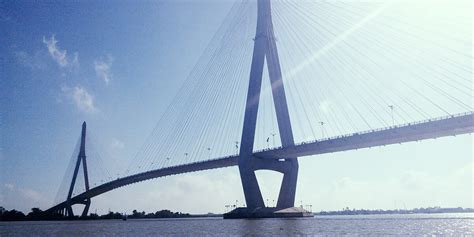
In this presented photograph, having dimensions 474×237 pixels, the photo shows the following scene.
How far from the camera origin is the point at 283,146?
52.0m

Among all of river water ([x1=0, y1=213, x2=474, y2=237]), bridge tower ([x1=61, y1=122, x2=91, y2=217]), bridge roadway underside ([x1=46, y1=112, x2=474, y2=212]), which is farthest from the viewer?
bridge tower ([x1=61, y1=122, x2=91, y2=217])

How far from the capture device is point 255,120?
51312 mm

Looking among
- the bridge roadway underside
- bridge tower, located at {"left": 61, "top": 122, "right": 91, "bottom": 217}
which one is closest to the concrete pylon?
bridge tower, located at {"left": 61, "top": 122, "right": 91, "bottom": 217}

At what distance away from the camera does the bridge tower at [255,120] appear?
5128 cm

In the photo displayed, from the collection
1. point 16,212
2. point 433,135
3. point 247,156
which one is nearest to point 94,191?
point 16,212

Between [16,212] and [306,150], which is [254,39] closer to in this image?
[306,150]

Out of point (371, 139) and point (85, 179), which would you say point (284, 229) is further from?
point (85, 179)

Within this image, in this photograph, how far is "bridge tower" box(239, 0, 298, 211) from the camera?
5128cm

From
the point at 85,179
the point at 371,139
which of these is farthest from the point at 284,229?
the point at 85,179

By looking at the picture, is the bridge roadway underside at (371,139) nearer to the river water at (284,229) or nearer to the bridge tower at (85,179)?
the river water at (284,229)

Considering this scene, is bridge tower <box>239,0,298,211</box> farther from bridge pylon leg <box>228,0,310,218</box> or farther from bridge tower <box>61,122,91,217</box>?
bridge tower <box>61,122,91,217</box>

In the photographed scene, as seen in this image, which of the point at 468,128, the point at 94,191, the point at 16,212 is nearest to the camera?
the point at 468,128

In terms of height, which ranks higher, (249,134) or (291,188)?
(249,134)

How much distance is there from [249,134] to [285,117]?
16.4 feet
